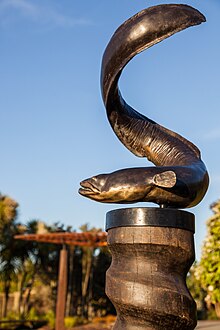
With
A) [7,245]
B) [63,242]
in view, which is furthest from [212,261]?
[7,245]

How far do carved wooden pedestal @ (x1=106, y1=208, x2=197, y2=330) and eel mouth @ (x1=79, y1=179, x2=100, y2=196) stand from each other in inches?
8.9

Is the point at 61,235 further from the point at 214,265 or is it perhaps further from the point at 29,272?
the point at 29,272

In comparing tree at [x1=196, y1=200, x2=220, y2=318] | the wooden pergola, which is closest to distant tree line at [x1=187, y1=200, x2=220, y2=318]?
tree at [x1=196, y1=200, x2=220, y2=318]

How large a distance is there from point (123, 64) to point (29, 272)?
2284cm

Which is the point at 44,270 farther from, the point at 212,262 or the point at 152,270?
the point at 152,270

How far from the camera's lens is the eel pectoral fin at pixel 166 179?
9.89 ft

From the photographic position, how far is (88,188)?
10.9ft

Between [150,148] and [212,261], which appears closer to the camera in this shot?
[150,148]

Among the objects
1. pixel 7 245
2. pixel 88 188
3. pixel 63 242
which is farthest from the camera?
pixel 7 245

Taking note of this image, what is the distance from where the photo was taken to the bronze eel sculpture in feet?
10.3

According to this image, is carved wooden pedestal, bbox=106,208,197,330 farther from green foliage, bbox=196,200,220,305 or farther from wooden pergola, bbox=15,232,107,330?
wooden pergola, bbox=15,232,107,330

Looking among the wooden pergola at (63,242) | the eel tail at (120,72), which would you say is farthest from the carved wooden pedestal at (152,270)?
the wooden pergola at (63,242)

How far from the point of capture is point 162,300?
297cm

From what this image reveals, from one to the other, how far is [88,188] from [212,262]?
5.32 metres
